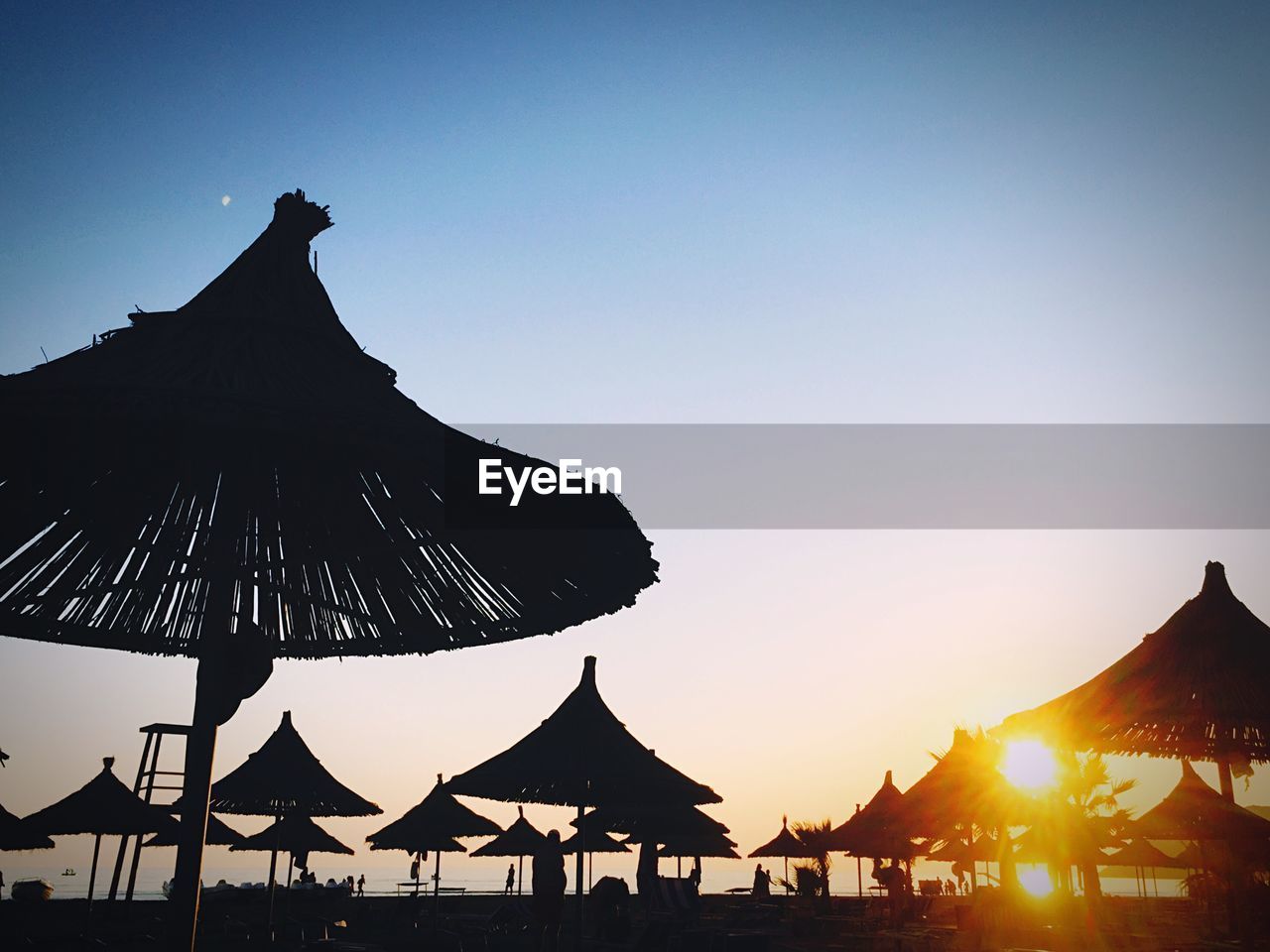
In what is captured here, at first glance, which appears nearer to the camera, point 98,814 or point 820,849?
point 98,814

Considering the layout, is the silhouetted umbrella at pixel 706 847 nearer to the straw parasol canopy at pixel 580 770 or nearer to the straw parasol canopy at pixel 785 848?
the straw parasol canopy at pixel 785 848

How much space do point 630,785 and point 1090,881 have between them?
6.29 metres

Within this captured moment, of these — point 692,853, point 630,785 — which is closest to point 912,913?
point 692,853

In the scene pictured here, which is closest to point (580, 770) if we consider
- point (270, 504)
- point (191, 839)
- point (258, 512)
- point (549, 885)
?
point (549, 885)

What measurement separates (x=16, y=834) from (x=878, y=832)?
55.6 ft

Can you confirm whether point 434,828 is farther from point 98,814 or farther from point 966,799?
point 966,799

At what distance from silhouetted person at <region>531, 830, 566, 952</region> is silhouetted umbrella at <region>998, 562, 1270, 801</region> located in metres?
5.22

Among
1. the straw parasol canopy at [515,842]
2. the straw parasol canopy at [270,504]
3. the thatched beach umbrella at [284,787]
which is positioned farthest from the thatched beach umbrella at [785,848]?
the straw parasol canopy at [270,504]

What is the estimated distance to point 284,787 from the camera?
17.1m

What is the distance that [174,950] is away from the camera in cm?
374

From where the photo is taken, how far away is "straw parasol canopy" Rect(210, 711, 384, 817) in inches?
655

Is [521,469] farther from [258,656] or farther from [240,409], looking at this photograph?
[258,656]

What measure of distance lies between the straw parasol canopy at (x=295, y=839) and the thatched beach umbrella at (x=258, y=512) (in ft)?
51.7

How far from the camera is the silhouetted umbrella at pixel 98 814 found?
13945 mm
